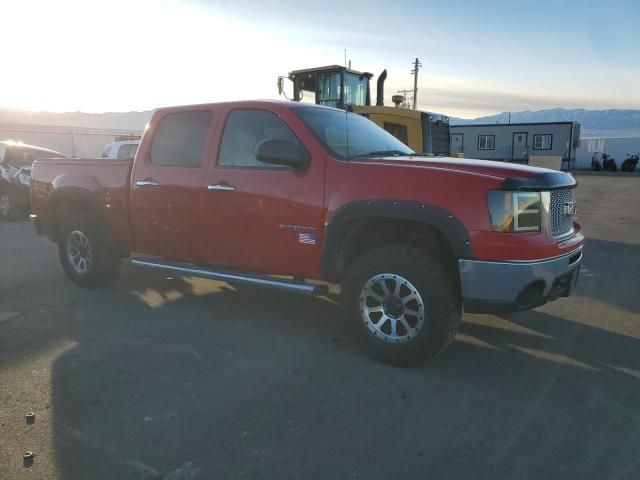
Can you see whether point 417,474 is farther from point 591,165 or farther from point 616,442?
point 591,165

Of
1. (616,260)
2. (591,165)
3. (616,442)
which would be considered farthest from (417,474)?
(591,165)

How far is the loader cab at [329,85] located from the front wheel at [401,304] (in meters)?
7.36

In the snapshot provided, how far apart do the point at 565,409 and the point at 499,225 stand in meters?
1.25

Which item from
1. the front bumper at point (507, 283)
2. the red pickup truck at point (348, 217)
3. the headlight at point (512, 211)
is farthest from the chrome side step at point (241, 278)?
the headlight at point (512, 211)

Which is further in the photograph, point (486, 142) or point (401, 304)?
point (486, 142)

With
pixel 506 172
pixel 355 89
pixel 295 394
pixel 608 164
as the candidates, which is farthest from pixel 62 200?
pixel 608 164

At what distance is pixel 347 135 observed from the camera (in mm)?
4586

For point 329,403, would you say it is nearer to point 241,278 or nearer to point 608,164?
point 241,278

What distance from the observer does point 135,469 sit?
2596mm

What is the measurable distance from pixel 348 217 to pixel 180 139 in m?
2.18

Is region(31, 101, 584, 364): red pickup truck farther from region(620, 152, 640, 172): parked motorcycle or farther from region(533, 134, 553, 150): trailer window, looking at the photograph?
region(620, 152, 640, 172): parked motorcycle

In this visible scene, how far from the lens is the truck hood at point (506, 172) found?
3439 millimetres

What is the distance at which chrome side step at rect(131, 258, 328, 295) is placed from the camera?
4160 millimetres

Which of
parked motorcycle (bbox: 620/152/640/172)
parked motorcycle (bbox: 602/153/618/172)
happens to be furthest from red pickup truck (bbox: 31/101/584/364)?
parked motorcycle (bbox: 602/153/618/172)
